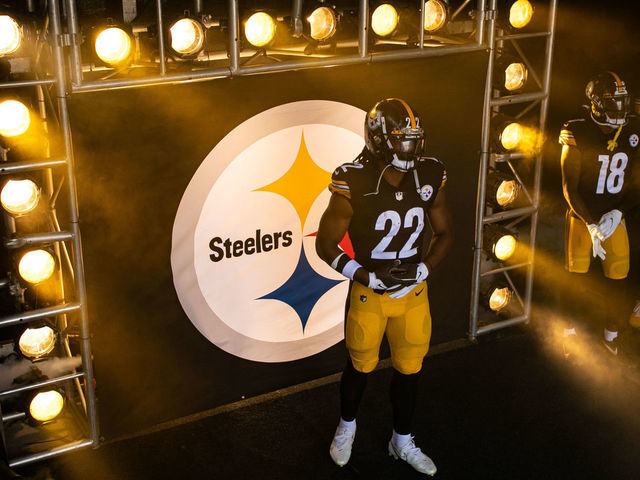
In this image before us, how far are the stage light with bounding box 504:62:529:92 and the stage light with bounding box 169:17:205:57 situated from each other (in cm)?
235

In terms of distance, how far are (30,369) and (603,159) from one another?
13.4ft

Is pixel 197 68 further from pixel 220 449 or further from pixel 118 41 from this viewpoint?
pixel 220 449

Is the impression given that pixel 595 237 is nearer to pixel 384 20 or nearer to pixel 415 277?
pixel 415 277

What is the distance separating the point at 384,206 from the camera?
12.7 feet

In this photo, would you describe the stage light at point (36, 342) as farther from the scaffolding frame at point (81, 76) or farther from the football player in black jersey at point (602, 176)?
the football player in black jersey at point (602, 176)

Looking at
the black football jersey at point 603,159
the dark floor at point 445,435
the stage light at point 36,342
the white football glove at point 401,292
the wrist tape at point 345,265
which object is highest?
the black football jersey at point 603,159

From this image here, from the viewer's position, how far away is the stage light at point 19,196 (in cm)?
397

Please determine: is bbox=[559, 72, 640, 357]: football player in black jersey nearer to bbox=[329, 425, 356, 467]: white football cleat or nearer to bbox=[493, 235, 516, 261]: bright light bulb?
bbox=[493, 235, 516, 261]: bright light bulb

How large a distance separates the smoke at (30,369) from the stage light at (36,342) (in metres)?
0.39

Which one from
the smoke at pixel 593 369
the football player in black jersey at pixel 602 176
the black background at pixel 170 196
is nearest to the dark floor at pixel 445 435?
the smoke at pixel 593 369

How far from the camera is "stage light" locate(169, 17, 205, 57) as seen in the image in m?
4.14

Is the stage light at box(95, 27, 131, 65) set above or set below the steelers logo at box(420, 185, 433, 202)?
above

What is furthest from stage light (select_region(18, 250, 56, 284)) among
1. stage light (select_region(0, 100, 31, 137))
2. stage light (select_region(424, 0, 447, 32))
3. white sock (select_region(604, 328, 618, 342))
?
white sock (select_region(604, 328, 618, 342))

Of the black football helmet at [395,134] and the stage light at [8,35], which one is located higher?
the stage light at [8,35]
